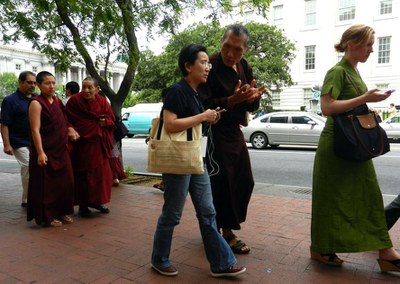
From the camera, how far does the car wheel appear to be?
14750mm

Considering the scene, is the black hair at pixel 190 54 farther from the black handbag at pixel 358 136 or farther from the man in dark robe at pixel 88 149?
the man in dark robe at pixel 88 149

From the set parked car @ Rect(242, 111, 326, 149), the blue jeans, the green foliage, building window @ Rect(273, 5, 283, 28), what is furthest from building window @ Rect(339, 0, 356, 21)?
the green foliage

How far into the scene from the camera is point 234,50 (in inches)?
126

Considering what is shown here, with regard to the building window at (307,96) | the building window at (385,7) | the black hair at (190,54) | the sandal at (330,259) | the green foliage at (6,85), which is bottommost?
the sandal at (330,259)

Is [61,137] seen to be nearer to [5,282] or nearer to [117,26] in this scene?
[5,282]

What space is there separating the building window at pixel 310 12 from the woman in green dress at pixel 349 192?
3133 centimetres

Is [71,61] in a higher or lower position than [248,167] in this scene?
higher

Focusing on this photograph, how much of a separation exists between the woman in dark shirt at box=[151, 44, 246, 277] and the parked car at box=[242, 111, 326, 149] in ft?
36.2

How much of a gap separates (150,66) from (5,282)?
89.3ft

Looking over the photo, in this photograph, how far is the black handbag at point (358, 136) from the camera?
2.84m

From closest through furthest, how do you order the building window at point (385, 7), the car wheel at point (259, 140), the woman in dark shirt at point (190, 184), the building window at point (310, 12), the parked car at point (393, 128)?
the woman in dark shirt at point (190, 184)
the car wheel at point (259, 140)
the parked car at point (393, 128)
the building window at point (385, 7)
the building window at point (310, 12)

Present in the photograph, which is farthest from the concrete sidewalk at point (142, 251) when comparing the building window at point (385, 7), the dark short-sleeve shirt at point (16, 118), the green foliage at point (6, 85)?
the green foliage at point (6, 85)

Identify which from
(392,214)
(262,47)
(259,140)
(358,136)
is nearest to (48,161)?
(358,136)

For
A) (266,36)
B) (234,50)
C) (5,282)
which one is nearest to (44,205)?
(5,282)
